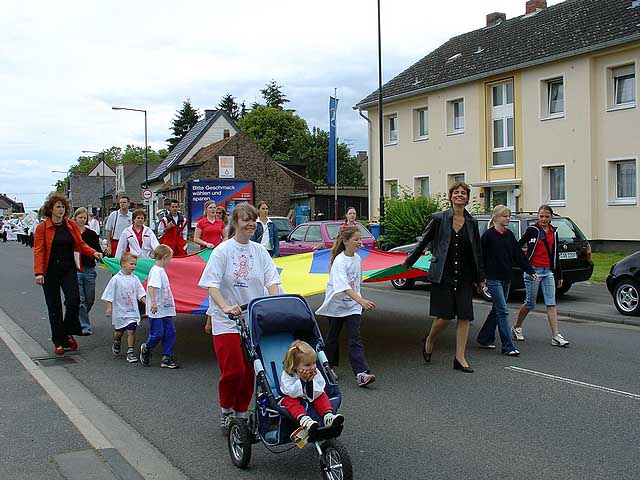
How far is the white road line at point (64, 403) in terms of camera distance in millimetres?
6062

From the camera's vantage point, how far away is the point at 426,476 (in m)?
5.09

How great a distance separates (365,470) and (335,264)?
9.43ft

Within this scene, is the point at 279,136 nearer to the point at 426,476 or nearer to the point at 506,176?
the point at 506,176

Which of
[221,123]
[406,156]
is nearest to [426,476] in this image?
[406,156]

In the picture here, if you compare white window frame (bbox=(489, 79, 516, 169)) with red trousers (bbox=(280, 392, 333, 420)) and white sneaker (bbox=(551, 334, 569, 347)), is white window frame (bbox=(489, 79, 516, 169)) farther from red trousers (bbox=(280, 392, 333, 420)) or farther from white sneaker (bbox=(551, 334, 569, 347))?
red trousers (bbox=(280, 392, 333, 420))

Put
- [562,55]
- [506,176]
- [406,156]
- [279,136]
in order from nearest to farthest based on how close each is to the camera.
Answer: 1. [562,55]
2. [506,176]
3. [406,156]
4. [279,136]

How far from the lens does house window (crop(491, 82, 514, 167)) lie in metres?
31.4

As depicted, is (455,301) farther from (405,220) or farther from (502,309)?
(405,220)

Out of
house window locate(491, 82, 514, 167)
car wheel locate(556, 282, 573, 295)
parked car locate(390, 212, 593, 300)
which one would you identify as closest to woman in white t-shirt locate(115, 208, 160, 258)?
parked car locate(390, 212, 593, 300)

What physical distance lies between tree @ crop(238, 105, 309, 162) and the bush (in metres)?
61.4

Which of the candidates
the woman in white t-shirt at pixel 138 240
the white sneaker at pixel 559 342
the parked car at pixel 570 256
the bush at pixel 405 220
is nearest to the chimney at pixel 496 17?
the bush at pixel 405 220

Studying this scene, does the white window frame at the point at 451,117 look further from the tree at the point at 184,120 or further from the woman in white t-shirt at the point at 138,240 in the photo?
the tree at the point at 184,120

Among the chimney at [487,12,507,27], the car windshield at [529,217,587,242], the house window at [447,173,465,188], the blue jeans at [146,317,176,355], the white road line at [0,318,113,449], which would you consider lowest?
the white road line at [0,318,113,449]

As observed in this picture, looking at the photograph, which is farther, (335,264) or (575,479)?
(335,264)
